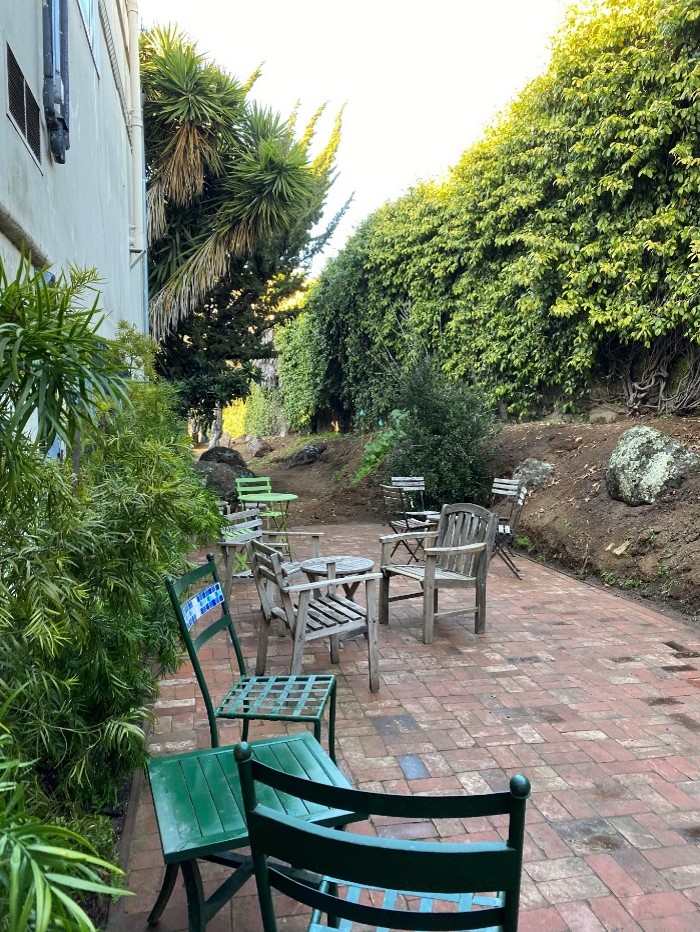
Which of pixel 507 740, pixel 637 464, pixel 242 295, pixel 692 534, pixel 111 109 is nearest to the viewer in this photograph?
pixel 507 740

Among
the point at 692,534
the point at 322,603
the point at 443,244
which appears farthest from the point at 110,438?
the point at 443,244

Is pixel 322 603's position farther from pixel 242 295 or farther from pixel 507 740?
pixel 242 295

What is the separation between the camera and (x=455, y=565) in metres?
5.20

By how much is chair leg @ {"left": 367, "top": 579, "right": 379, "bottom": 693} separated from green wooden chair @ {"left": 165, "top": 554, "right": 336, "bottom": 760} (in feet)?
3.52

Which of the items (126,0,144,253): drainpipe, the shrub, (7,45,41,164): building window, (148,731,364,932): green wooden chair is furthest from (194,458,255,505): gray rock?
(148,731,364,932): green wooden chair

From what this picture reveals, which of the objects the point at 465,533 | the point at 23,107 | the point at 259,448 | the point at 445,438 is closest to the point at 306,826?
the point at 23,107

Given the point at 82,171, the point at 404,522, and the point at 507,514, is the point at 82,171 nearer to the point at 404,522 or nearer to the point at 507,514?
the point at 404,522

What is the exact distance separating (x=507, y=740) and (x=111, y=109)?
25.9 ft

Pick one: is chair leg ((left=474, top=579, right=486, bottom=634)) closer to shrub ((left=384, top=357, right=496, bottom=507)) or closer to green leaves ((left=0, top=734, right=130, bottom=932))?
green leaves ((left=0, top=734, right=130, bottom=932))

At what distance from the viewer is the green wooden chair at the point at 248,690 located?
95.0 inches

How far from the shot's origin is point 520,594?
20.0ft

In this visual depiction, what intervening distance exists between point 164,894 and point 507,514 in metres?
7.22

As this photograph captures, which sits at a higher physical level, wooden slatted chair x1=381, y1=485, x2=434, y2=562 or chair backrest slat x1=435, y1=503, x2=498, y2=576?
chair backrest slat x1=435, y1=503, x2=498, y2=576

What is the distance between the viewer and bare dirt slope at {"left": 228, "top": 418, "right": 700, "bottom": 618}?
5.93 m
